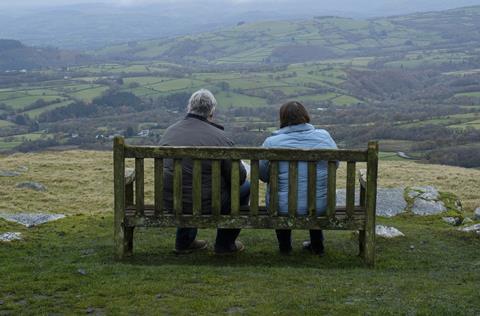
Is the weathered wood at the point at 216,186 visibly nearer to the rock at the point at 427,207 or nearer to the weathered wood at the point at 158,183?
the weathered wood at the point at 158,183

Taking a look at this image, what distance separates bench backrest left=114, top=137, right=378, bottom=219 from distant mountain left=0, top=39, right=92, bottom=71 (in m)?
180

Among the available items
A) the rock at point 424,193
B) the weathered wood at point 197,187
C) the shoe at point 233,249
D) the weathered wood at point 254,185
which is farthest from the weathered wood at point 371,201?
the rock at point 424,193

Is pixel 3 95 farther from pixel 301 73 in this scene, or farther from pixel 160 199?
pixel 160 199

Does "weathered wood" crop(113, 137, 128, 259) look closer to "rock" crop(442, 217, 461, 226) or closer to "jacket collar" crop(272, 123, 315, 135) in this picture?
"jacket collar" crop(272, 123, 315, 135)

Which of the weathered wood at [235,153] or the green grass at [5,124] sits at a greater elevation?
the weathered wood at [235,153]

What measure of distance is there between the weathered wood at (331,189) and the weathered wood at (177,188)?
1.88 metres

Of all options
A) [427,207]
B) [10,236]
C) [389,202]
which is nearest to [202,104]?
[10,236]

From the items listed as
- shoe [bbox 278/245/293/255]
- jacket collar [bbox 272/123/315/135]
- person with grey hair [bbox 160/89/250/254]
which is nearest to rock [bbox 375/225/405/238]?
shoe [bbox 278/245/293/255]

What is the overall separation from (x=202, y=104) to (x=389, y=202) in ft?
21.1

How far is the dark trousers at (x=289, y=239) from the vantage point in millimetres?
9109

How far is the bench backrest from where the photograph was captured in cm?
816

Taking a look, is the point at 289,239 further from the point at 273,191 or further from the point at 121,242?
the point at 121,242

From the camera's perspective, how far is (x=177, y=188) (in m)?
8.34

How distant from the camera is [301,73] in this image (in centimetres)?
13650
